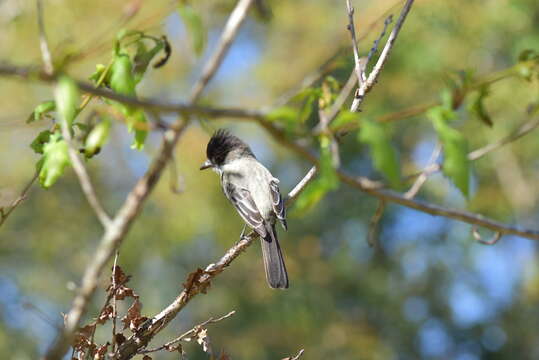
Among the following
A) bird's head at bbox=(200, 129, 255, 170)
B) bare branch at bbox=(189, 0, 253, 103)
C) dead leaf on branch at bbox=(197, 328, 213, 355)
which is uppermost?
bird's head at bbox=(200, 129, 255, 170)

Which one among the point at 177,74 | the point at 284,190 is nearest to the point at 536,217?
the point at 284,190

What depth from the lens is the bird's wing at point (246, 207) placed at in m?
5.19

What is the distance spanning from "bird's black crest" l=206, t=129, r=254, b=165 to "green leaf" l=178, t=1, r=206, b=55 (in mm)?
4050

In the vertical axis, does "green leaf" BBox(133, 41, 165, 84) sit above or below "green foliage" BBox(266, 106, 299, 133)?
above

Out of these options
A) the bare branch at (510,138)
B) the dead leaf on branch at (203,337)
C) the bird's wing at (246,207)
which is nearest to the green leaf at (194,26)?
the bare branch at (510,138)

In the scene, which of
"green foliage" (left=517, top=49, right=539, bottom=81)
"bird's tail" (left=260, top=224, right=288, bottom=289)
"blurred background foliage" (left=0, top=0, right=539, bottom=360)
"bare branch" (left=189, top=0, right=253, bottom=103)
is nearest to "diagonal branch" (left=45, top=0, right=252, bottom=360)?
"bare branch" (left=189, top=0, right=253, bottom=103)

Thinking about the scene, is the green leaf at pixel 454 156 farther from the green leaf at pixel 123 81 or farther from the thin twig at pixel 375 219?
the green leaf at pixel 123 81

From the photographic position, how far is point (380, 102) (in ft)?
50.5

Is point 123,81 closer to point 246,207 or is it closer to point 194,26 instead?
point 194,26

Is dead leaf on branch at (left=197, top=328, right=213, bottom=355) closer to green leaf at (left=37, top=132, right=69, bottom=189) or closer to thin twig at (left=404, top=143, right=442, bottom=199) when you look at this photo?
green leaf at (left=37, top=132, right=69, bottom=189)

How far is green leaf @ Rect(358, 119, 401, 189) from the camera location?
4.97 ft

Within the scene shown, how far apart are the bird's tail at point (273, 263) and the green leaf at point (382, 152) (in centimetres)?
331

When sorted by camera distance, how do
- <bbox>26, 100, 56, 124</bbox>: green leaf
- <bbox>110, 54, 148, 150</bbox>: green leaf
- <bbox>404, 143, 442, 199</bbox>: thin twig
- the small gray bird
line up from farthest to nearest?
the small gray bird → <bbox>26, 100, 56, 124</bbox>: green leaf → <bbox>110, 54, 148, 150</bbox>: green leaf → <bbox>404, 143, 442, 199</bbox>: thin twig

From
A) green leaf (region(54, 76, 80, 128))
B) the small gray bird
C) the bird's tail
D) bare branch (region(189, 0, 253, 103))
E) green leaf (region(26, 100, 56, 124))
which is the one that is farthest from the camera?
the small gray bird
